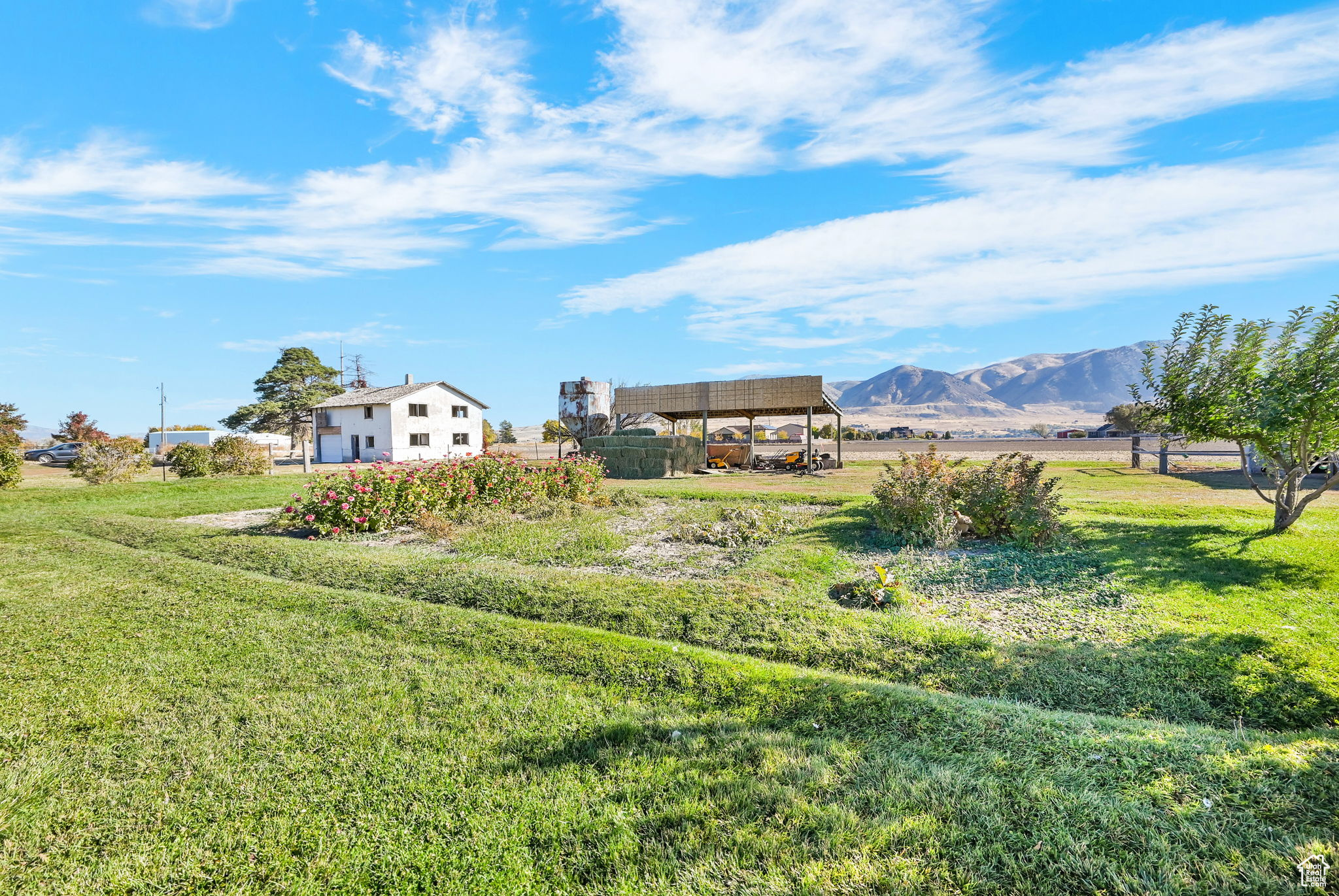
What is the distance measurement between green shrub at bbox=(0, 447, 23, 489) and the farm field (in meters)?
12.4

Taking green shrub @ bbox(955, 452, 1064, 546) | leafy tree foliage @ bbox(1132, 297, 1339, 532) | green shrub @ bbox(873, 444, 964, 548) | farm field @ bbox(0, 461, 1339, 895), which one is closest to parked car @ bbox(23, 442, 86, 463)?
farm field @ bbox(0, 461, 1339, 895)

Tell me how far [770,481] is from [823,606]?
12.5 m

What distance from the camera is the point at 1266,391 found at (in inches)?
281

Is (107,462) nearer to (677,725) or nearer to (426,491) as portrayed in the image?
(426,491)

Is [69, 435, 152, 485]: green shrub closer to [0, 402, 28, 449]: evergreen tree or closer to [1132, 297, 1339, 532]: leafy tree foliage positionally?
[0, 402, 28, 449]: evergreen tree

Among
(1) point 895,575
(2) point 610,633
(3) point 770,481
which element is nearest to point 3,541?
(2) point 610,633

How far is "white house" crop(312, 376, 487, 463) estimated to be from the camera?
1426 inches

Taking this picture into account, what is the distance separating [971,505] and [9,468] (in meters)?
23.0

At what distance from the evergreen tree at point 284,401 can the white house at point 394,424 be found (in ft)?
36.0

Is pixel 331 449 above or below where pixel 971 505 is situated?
above

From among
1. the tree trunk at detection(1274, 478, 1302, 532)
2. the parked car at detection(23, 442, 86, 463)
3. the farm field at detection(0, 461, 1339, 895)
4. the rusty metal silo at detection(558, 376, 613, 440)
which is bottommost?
the farm field at detection(0, 461, 1339, 895)

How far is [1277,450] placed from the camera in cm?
803

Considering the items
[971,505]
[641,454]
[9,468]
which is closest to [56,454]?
[9,468]

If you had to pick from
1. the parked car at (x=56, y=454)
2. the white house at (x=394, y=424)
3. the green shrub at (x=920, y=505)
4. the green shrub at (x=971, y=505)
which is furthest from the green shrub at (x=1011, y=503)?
the parked car at (x=56, y=454)
